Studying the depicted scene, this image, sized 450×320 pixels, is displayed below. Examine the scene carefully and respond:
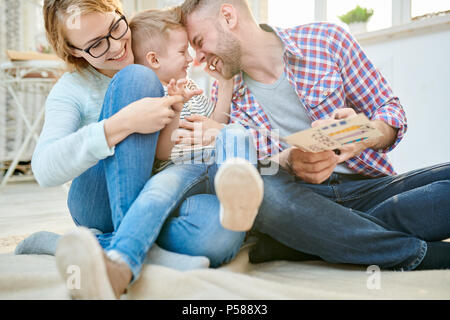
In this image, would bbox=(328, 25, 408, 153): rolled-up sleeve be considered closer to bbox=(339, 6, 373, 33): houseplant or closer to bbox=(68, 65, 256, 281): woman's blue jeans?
bbox=(68, 65, 256, 281): woman's blue jeans

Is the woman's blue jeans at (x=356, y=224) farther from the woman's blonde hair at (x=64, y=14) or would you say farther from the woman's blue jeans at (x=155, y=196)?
the woman's blonde hair at (x=64, y=14)

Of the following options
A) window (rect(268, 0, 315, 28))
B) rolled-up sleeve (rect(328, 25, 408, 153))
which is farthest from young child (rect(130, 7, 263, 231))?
window (rect(268, 0, 315, 28))

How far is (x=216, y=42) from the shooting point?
1.24 metres

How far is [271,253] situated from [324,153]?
286 millimetres

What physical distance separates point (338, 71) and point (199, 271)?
73 centimetres

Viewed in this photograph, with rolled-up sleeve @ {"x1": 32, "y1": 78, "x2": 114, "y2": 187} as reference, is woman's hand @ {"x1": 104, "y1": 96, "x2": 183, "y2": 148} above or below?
above

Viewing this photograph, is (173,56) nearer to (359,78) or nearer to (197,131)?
(197,131)

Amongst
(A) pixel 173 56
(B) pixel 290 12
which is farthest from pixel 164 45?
(B) pixel 290 12

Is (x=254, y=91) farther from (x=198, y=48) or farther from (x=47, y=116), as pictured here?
(x=47, y=116)

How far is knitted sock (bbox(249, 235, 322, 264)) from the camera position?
96 centimetres

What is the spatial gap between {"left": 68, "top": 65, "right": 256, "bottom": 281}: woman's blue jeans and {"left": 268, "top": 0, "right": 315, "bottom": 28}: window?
198cm

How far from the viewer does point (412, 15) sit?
2.09 m

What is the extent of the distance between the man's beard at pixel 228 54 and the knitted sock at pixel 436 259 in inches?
29.5
